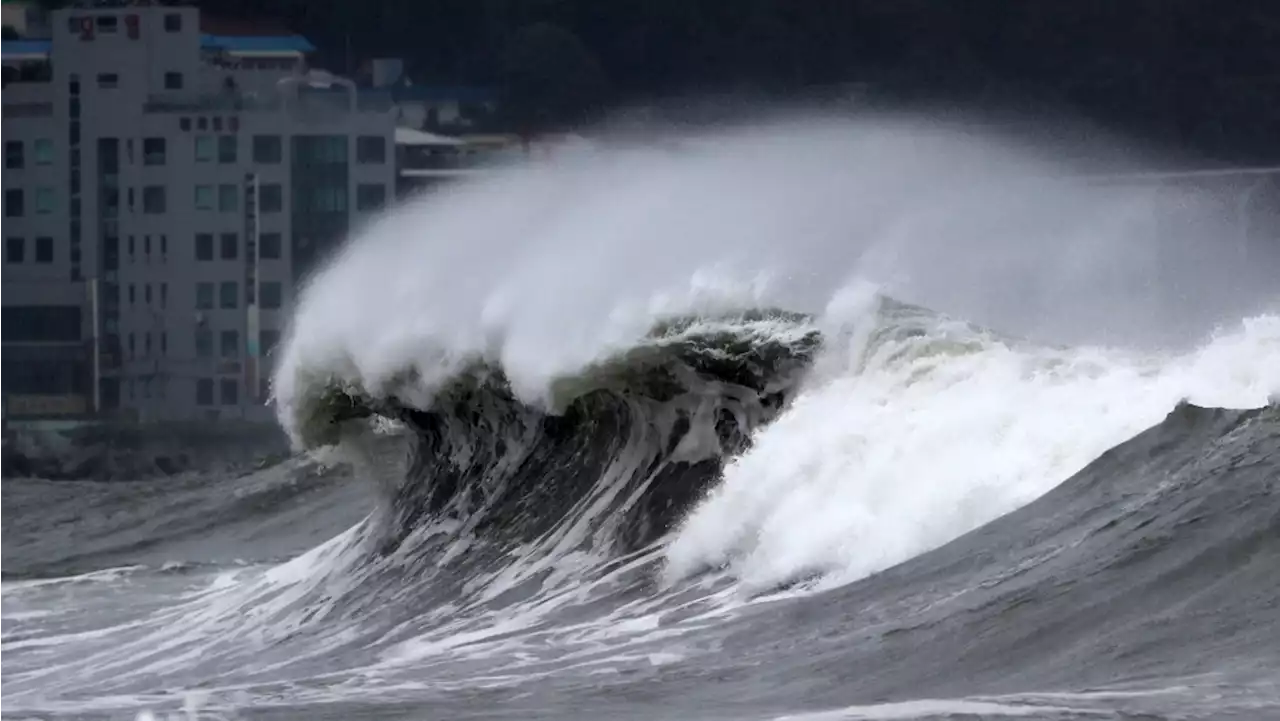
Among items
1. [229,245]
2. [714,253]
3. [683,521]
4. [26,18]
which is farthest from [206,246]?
[683,521]

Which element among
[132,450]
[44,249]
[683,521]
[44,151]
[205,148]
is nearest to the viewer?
[683,521]

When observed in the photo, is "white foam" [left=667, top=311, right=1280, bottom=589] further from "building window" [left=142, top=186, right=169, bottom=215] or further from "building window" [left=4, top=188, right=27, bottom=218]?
"building window" [left=4, top=188, right=27, bottom=218]

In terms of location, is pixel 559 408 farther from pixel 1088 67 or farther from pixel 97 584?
pixel 1088 67

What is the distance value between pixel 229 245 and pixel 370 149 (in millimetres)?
4186

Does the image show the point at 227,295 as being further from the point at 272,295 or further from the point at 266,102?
the point at 266,102

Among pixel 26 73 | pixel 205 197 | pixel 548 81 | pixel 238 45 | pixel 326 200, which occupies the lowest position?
pixel 326 200

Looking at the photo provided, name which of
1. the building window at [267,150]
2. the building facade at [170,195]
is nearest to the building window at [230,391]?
the building facade at [170,195]

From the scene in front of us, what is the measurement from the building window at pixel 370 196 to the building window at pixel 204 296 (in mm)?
4083

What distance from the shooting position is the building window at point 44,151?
60281 mm

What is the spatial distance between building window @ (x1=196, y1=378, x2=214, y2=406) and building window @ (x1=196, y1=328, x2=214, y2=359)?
868 mm

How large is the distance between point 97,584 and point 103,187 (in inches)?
1569

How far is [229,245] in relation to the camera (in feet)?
189

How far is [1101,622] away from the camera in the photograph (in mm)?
10008

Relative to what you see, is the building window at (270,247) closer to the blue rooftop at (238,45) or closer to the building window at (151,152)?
the building window at (151,152)
